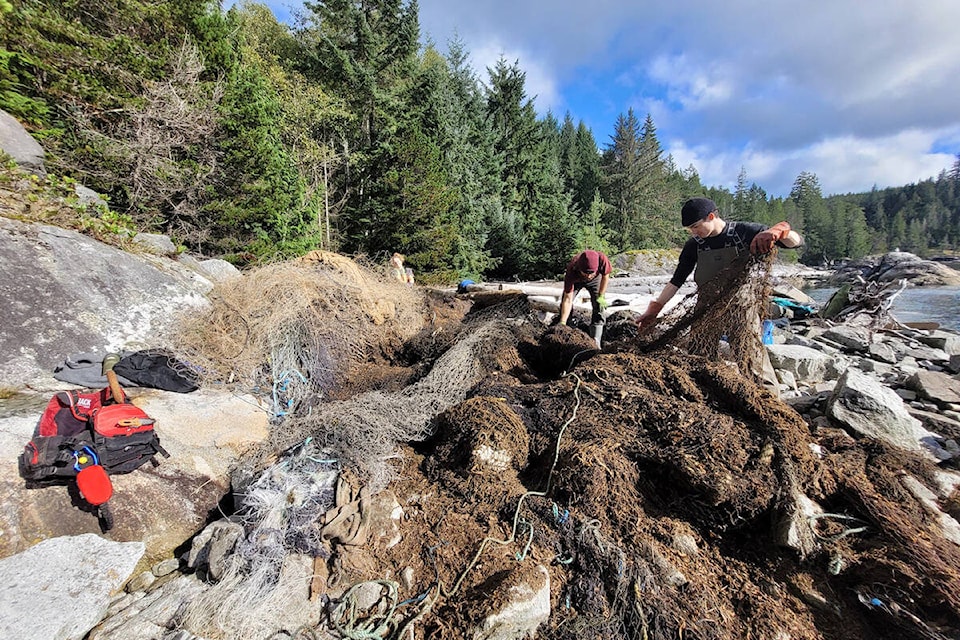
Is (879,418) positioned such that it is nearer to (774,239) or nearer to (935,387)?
(774,239)

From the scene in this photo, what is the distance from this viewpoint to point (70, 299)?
358 cm

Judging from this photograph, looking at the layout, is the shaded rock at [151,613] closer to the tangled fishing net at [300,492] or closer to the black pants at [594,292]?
the tangled fishing net at [300,492]

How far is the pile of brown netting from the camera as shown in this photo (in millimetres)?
1837

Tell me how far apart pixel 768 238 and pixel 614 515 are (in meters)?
2.44

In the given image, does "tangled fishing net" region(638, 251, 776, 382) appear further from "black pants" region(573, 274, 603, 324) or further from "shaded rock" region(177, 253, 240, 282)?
"shaded rock" region(177, 253, 240, 282)

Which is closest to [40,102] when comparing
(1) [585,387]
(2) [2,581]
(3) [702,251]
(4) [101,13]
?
(4) [101,13]

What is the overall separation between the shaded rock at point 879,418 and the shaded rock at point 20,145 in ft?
33.8

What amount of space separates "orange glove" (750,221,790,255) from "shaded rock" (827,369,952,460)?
1314mm

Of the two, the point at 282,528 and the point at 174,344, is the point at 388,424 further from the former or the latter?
the point at 174,344

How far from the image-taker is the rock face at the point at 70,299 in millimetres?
3170

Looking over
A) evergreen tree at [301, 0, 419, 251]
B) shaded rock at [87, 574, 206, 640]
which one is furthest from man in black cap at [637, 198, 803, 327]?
evergreen tree at [301, 0, 419, 251]

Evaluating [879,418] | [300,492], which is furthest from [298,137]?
[879,418]

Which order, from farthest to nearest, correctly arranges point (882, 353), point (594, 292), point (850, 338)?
point (850, 338), point (882, 353), point (594, 292)

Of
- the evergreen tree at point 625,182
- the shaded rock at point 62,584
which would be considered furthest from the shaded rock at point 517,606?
the evergreen tree at point 625,182
